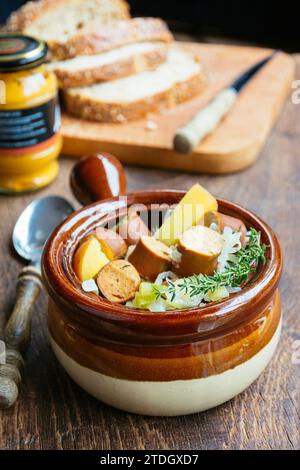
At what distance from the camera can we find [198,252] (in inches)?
37.0

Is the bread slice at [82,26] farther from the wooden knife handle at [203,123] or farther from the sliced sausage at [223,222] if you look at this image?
the sliced sausage at [223,222]

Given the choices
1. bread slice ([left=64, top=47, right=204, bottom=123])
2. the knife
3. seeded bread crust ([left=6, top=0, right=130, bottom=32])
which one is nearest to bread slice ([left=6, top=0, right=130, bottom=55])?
seeded bread crust ([left=6, top=0, right=130, bottom=32])

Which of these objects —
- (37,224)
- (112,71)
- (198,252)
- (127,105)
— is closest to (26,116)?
(37,224)

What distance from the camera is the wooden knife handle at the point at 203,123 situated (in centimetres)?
172

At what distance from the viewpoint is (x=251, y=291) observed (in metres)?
0.89

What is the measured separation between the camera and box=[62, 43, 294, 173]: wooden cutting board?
5.75 ft

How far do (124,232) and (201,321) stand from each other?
26 cm

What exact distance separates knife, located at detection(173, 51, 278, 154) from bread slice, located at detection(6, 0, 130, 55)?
587 millimetres

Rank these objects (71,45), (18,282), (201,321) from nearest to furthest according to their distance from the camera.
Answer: (201,321) < (18,282) < (71,45)

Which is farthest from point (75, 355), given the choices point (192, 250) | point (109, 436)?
point (192, 250)

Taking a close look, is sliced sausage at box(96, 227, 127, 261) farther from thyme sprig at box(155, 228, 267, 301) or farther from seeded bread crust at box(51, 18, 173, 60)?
seeded bread crust at box(51, 18, 173, 60)

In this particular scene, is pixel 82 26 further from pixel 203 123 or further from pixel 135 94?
pixel 203 123

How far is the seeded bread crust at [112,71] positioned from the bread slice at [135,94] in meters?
0.02
